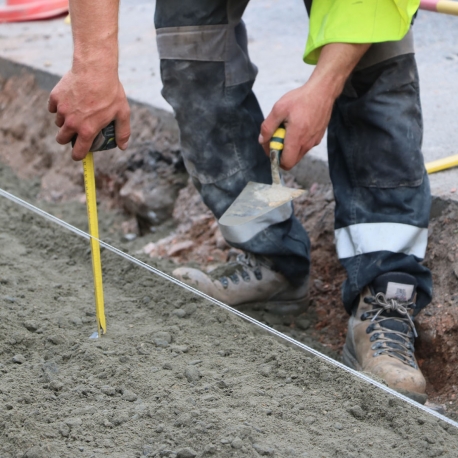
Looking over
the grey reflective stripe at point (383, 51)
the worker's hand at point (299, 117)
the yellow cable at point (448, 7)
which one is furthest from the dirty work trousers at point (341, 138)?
the yellow cable at point (448, 7)

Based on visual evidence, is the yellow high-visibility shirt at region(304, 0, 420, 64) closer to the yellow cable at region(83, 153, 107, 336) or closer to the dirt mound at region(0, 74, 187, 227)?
the yellow cable at region(83, 153, 107, 336)

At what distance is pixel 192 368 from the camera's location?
1.90m

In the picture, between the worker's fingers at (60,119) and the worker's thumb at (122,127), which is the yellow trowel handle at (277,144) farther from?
the worker's fingers at (60,119)

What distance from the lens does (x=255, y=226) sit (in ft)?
8.16

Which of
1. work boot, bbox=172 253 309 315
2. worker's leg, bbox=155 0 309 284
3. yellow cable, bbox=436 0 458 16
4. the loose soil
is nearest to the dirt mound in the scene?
the loose soil

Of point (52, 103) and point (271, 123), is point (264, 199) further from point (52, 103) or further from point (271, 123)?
point (52, 103)

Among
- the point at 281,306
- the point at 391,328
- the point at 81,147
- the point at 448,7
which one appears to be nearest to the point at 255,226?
the point at 281,306

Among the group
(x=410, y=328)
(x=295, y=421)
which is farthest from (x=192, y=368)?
(x=410, y=328)

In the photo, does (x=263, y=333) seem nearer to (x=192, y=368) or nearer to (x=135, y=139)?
(x=192, y=368)

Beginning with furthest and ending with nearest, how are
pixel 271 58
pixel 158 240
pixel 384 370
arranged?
pixel 271 58, pixel 158 240, pixel 384 370

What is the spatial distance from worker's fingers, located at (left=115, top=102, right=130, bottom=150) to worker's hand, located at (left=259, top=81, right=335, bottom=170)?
1.17 ft

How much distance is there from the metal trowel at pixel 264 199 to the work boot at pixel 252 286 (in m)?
0.71

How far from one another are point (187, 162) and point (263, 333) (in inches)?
25.5

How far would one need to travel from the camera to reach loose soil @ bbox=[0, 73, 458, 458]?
1609 mm
